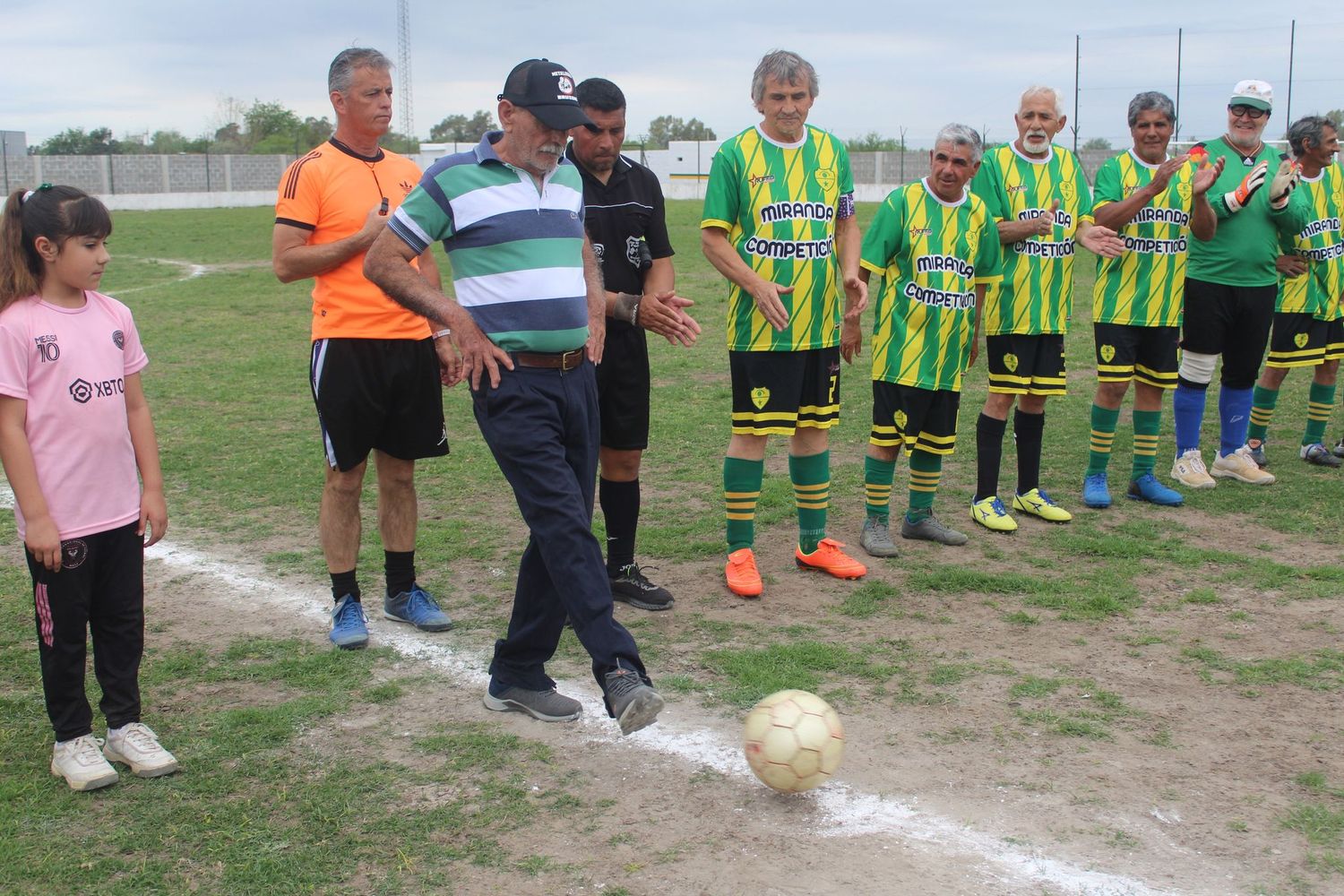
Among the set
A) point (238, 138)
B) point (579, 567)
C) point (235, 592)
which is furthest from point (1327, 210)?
point (238, 138)

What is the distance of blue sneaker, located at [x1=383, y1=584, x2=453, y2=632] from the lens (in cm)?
506

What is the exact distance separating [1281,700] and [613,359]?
294 centimetres

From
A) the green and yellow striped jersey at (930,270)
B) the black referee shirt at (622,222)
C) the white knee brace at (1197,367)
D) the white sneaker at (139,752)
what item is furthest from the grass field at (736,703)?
the black referee shirt at (622,222)

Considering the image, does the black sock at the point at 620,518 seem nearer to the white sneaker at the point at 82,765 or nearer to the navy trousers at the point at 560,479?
the navy trousers at the point at 560,479

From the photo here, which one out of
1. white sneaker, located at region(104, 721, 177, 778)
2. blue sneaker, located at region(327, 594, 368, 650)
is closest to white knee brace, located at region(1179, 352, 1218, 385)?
blue sneaker, located at region(327, 594, 368, 650)

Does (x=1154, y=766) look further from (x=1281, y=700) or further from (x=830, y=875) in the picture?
(x=830, y=875)

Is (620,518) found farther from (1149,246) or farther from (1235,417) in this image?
(1235,417)

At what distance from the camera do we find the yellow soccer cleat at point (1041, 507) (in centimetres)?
661

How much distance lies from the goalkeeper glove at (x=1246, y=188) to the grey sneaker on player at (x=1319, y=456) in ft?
6.02

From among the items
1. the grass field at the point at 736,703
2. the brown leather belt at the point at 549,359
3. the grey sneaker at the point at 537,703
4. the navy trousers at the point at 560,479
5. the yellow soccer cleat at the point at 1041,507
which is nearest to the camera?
the grass field at the point at 736,703

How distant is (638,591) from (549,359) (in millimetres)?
1745

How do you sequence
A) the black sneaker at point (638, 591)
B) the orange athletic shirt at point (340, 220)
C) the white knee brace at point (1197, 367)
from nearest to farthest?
the orange athletic shirt at point (340, 220)
the black sneaker at point (638, 591)
the white knee brace at point (1197, 367)

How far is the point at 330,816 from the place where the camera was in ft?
11.5

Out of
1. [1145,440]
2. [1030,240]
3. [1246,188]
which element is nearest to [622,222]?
[1030,240]
